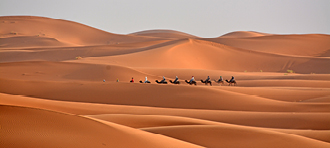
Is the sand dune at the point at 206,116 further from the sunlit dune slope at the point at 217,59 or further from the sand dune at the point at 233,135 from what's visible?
the sunlit dune slope at the point at 217,59

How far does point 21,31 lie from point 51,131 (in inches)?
3582

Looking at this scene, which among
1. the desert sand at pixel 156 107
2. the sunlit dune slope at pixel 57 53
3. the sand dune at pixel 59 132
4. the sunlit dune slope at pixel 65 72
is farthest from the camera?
the sunlit dune slope at pixel 57 53

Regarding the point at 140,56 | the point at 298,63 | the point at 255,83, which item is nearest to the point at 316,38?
the point at 298,63

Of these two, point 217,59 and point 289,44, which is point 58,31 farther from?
point 217,59

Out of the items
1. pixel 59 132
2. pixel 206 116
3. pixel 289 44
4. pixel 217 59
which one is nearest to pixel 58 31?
pixel 289 44

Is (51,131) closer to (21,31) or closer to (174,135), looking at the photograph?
(174,135)

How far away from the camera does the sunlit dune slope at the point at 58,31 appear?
3573 inches

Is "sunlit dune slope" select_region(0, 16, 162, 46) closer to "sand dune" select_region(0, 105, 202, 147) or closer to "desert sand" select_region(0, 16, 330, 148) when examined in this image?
"desert sand" select_region(0, 16, 330, 148)

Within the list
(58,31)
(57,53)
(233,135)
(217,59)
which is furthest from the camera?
(58,31)

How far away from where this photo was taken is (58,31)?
98312 millimetres

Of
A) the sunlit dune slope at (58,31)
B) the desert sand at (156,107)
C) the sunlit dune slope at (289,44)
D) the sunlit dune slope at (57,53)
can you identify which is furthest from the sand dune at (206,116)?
the sunlit dune slope at (58,31)

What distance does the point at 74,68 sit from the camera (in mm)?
30500

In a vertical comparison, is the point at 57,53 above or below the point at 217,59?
above

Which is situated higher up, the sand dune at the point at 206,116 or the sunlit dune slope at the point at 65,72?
the sunlit dune slope at the point at 65,72
